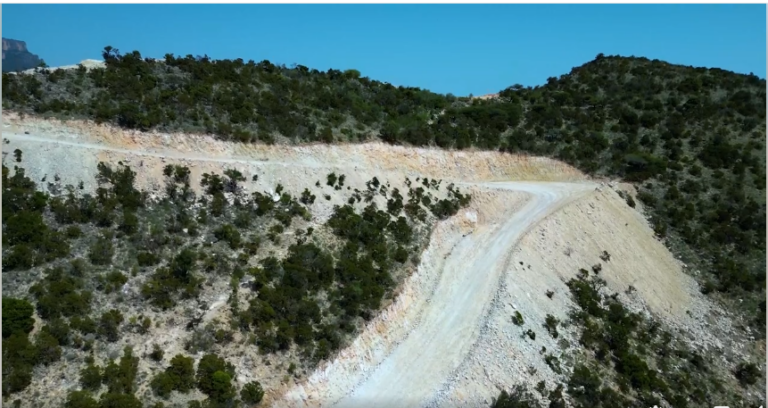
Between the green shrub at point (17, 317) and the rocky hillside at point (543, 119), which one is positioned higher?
the rocky hillside at point (543, 119)

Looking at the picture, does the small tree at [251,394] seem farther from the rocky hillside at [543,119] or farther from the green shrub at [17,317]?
the rocky hillside at [543,119]

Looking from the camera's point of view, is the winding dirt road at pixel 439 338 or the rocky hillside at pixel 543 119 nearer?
the winding dirt road at pixel 439 338

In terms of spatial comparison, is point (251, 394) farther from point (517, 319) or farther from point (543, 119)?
point (543, 119)

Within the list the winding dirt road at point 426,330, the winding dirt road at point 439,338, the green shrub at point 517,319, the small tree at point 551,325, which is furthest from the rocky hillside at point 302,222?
the winding dirt road at point 439,338

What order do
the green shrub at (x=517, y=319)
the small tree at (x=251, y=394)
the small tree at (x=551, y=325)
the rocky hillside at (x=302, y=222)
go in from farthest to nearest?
the small tree at (x=551, y=325)
the green shrub at (x=517, y=319)
the rocky hillside at (x=302, y=222)
the small tree at (x=251, y=394)

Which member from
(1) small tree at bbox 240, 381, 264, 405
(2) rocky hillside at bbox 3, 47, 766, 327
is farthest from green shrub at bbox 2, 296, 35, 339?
(2) rocky hillside at bbox 3, 47, 766, 327

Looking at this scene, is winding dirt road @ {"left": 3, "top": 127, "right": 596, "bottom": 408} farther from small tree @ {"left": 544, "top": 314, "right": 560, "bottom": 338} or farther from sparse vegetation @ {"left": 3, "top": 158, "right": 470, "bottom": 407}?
small tree @ {"left": 544, "top": 314, "right": 560, "bottom": 338}

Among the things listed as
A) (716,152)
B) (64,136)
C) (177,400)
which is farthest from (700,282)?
(64,136)
